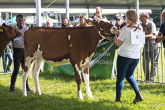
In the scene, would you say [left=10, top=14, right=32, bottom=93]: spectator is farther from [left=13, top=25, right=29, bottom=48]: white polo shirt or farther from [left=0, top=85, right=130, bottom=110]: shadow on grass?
[left=0, top=85, right=130, bottom=110]: shadow on grass

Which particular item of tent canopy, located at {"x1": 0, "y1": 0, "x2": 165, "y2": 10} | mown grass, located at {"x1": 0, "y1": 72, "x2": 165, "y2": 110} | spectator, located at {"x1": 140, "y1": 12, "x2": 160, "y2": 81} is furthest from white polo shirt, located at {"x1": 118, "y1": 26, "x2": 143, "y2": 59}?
tent canopy, located at {"x1": 0, "y1": 0, "x2": 165, "y2": 10}

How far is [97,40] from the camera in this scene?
5.52 m

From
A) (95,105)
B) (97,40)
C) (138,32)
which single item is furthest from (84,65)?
(138,32)

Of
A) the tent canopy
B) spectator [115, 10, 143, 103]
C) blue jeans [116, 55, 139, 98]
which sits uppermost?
the tent canopy

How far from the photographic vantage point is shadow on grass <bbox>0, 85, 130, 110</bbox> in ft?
15.6

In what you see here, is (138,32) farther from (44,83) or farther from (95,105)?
(44,83)

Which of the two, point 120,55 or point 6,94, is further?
point 6,94

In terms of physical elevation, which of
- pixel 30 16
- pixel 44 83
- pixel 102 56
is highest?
pixel 30 16

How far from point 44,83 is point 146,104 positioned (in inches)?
152

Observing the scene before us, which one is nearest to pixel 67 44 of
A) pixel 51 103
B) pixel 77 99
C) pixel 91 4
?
pixel 77 99

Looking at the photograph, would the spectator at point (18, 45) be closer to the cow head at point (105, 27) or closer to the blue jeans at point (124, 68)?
the cow head at point (105, 27)

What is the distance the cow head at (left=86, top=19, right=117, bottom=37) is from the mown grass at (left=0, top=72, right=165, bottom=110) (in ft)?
5.17

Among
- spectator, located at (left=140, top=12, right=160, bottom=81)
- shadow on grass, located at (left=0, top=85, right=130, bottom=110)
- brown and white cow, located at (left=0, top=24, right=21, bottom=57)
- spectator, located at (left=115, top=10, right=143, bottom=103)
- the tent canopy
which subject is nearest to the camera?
spectator, located at (left=115, top=10, right=143, bottom=103)

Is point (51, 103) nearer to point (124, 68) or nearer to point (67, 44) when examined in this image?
point (67, 44)
